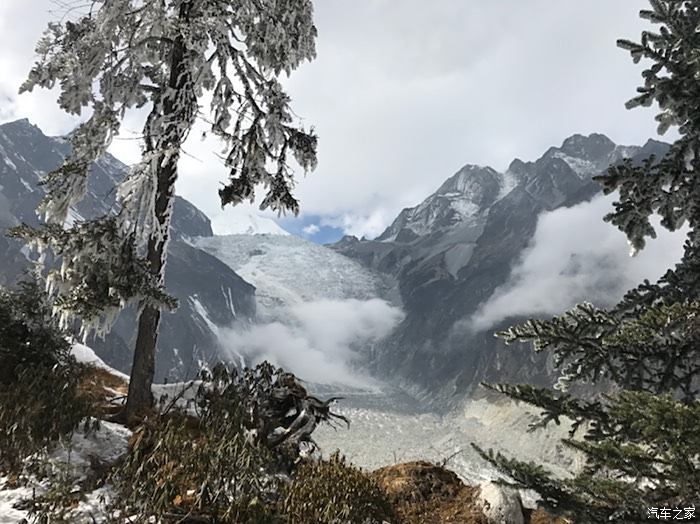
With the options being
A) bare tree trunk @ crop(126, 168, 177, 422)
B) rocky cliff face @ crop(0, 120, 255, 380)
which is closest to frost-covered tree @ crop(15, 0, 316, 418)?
bare tree trunk @ crop(126, 168, 177, 422)

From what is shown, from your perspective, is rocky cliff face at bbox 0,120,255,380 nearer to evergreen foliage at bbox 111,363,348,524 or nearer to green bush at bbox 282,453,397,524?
evergreen foliage at bbox 111,363,348,524

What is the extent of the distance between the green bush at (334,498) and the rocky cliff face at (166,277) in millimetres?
94161

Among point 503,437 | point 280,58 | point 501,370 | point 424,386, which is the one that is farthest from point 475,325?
point 280,58

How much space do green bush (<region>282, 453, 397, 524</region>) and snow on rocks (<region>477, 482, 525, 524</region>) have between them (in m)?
1.52

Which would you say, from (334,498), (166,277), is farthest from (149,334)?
(166,277)

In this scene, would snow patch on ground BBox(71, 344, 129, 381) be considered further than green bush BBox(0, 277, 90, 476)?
Yes

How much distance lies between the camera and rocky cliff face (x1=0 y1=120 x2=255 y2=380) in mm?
103625

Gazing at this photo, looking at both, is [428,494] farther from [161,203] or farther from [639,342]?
[161,203]

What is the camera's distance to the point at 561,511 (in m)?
3.50

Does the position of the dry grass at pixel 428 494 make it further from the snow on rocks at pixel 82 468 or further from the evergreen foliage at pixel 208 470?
the snow on rocks at pixel 82 468

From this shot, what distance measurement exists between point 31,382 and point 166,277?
17480 cm

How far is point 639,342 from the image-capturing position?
14.9 ft

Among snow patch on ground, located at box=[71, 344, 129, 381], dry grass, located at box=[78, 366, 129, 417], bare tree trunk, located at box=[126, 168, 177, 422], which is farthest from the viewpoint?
snow patch on ground, located at box=[71, 344, 129, 381]

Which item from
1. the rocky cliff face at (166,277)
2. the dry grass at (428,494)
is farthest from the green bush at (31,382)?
the rocky cliff face at (166,277)
